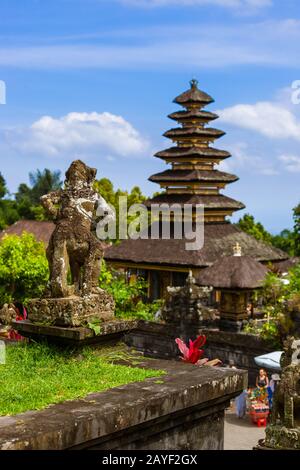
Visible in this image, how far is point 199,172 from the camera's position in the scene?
3228 centimetres

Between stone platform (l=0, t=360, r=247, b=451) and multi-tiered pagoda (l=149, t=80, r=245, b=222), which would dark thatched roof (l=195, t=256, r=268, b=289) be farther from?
stone platform (l=0, t=360, r=247, b=451)

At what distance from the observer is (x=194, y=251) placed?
28969 mm

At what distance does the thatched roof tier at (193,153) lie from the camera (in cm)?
3256

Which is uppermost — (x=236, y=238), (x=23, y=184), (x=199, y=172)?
(x=23, y=184)

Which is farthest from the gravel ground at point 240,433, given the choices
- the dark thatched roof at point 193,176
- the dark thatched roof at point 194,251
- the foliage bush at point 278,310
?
the dark thatched roof at point 193,176

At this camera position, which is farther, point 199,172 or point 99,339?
point 199,172

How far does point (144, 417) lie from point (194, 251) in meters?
24.2

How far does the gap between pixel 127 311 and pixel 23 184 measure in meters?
53.5

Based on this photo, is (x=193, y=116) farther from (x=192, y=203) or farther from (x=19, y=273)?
(x=19, y=273)

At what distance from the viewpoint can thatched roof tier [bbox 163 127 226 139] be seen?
33.2m

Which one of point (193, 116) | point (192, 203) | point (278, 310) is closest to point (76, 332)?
point (278, 310)

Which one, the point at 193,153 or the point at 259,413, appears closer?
the point at 259,413

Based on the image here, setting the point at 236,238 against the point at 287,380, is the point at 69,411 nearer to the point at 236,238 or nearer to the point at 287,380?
the point at 287,380
